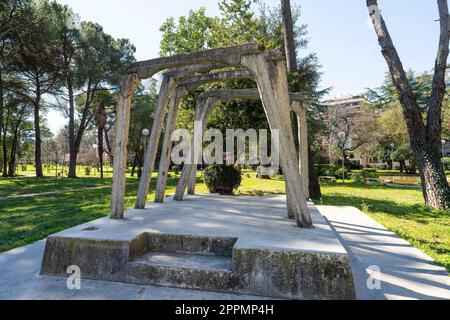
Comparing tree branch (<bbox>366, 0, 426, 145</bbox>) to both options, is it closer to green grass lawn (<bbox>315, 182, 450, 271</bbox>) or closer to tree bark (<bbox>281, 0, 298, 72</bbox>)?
green grass lawn (<bbox>315, 182, 450, 271</bbox>)

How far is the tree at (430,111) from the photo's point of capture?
8141mm

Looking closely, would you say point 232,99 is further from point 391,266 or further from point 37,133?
point 37,133

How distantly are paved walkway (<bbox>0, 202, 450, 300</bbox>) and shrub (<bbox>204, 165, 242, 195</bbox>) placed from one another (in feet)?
20.0

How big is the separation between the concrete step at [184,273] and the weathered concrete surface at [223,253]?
0.01 meters

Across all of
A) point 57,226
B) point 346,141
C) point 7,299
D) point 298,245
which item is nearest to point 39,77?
point 57,226

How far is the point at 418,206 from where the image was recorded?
861 cm

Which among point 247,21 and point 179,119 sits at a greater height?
point 247,21

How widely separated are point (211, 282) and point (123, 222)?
196 centimetres

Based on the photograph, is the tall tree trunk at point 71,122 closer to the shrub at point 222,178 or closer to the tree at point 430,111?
the shrub at point 222,178

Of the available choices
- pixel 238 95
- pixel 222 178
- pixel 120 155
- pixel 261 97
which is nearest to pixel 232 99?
pixel 238 95

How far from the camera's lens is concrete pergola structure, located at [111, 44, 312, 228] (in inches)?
153

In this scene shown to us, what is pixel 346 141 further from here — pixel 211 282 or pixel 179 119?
pixel 211 282
